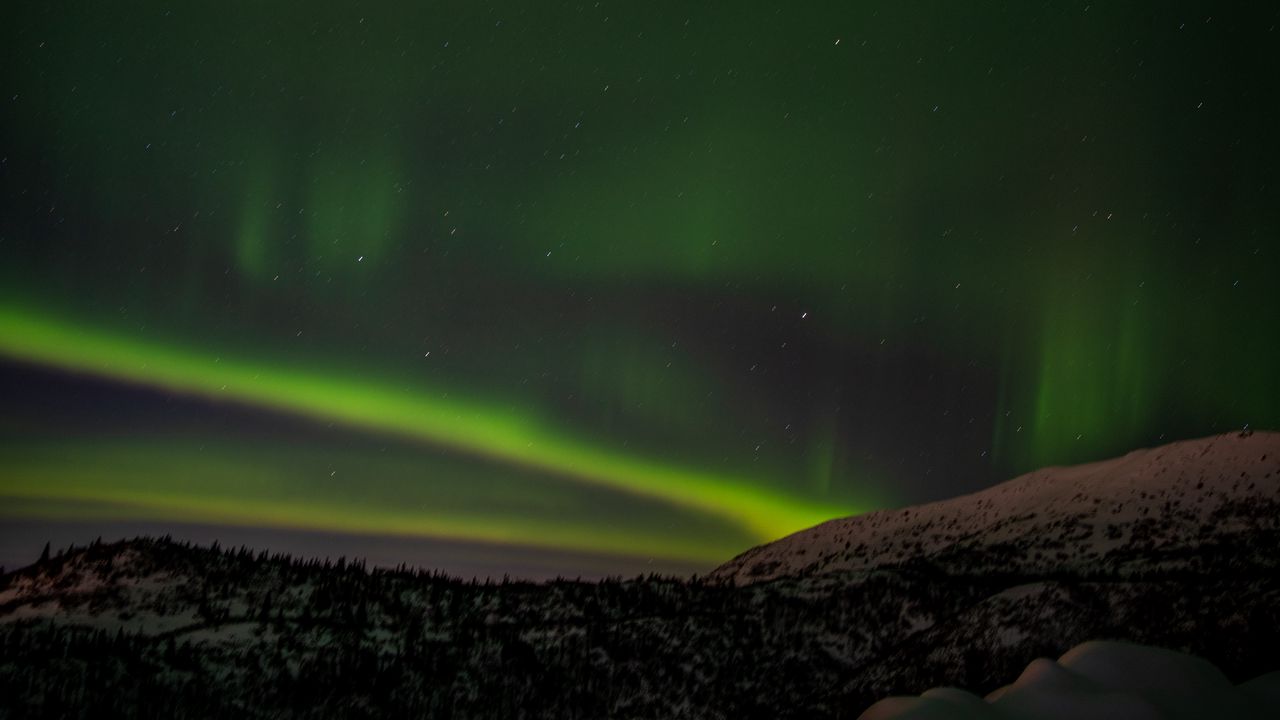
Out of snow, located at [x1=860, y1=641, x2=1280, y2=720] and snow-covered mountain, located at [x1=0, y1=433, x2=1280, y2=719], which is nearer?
snow, located at [x1=860, y1=641, x2=1280, y2=720]

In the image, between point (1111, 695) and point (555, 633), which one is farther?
point (555, 633)

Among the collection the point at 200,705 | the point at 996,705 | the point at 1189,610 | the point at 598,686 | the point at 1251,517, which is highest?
the point at 1251,517

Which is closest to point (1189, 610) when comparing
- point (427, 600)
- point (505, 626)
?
point (505, 626)

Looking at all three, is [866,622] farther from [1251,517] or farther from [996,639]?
[1251,517]

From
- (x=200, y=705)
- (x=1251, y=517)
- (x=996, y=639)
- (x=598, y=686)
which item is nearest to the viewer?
(x=200, y=705)

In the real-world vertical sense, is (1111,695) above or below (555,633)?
above

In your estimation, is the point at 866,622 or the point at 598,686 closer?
the point at 598,686

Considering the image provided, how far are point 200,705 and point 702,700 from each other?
2059 inches

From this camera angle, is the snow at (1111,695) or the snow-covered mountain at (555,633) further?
the snow-covered mountain at (555,633)

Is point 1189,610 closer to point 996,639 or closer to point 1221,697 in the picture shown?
point 996,639

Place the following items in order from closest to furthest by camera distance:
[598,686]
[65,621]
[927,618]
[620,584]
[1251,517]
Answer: [598,686] → [65,621] → [927,618] → [620,584] → [1251,517]

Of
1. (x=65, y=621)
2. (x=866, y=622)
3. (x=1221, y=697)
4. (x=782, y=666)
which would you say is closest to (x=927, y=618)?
(x=866, y=622)

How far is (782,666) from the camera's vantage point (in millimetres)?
113688

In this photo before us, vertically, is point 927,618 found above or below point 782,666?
above
